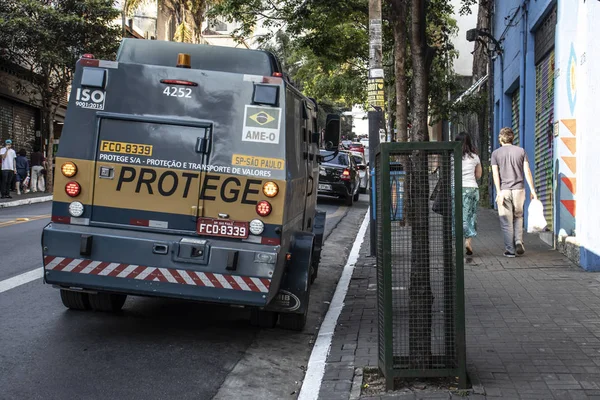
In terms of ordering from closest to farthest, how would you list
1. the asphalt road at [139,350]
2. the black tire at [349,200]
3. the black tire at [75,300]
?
the asphalt road at [139,350], the black tire at [75,300], the black tire at [349,200]

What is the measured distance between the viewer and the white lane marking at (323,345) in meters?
5.66

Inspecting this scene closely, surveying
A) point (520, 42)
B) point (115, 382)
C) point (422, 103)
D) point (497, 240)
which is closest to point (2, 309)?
point (115, 382)

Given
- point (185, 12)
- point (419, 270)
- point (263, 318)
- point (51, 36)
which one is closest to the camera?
point (419, 270)

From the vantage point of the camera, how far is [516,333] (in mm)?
6672

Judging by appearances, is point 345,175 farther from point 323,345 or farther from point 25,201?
point 323,345

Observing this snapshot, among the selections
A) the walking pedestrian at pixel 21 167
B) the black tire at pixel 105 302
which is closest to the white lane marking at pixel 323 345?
the black tire at pixel 105 302

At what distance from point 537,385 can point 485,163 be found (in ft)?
61.7

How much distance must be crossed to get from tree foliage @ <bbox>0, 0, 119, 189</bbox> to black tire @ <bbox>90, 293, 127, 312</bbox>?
20.8 meters

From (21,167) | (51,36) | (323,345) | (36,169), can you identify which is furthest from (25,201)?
(323,345)

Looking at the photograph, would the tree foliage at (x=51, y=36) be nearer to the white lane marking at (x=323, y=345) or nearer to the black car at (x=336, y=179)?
the black car at (x=336, y=179)

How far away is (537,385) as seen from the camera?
5.18 m

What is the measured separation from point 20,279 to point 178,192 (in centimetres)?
362

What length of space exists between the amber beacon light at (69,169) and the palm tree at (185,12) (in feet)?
84.7

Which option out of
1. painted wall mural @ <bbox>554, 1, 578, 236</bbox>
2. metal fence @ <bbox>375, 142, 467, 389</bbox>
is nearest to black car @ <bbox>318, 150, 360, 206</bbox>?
painted wall mural @ <bbox>554, 1, 578, 236</bbox>
